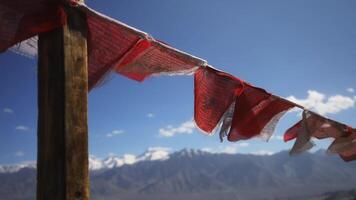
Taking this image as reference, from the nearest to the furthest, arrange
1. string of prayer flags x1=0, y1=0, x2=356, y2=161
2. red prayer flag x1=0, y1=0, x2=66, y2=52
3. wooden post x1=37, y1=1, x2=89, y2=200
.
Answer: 1. wooden post x1=37, y1=1, x2=89, y2=200
2. red prayer flag x1=0, y1=0, x2=66, y2=52
3. string of prayer flags x1=0, y1=0, x2=356, y2=161

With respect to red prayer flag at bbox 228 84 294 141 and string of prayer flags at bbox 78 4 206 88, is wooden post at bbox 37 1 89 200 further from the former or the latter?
red prayer flag at bbox 228 84 294 141

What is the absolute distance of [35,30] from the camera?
253 centimetres

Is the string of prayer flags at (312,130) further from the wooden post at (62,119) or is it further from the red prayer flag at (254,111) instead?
the wooden post at (62,119)

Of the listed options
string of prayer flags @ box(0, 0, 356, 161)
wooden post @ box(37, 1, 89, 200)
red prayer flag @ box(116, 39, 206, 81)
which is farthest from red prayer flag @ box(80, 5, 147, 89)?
wooden post @ box(37, 1, 89, 200)

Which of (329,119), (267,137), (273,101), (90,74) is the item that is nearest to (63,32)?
(90,74)

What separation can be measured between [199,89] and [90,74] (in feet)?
4.25

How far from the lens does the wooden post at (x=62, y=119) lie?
2.15m

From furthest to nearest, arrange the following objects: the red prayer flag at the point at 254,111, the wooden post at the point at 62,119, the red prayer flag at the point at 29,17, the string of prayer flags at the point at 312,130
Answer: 1. the string of prayer flags at the point at 312,130
2. the red prayer flag at the point at 254,111
3. the red prayer flag at the point at 29,17
4. the wooden post at the point at 62,119

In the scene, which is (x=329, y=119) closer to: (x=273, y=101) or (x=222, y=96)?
(x=273, y=101)

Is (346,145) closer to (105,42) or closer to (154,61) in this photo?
(154,61)

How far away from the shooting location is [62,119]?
2.20 m

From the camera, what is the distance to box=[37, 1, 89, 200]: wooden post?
84.7 inches

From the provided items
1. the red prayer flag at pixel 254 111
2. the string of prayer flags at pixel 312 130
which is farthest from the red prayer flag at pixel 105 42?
the string of prayer flags at pixel 312 130

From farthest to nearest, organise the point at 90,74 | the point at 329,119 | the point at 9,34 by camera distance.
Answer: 1. the point at 329,119
2. the point at 90,74
3. the point at 9,34
